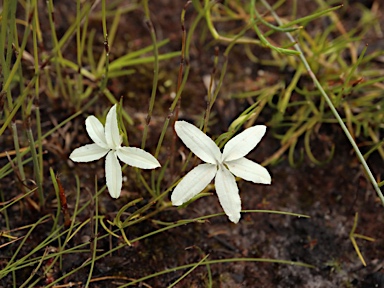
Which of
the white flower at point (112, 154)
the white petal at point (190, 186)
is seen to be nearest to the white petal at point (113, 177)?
the white flower at point (112, 154)

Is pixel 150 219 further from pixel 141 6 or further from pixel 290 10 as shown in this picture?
pixel 290 10

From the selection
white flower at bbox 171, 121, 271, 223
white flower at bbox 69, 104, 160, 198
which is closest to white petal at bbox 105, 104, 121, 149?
white flower at bbox 69, 104, 160, 198

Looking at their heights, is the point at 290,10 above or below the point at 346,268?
above

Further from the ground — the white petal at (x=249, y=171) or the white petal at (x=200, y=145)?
the white petal at (x=200, y=145)

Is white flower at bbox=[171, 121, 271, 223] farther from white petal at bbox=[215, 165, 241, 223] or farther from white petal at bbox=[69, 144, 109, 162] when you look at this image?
white petal at bbox=[69, 144, 109, 162]

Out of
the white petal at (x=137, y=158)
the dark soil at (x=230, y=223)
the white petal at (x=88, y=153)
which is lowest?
the dark soil at (x=230, y=223)

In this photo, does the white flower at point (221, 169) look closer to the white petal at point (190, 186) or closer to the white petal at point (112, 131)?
the white petal at point (190, 186)

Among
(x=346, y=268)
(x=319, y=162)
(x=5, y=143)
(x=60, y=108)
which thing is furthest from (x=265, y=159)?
(x=5, y=143)
